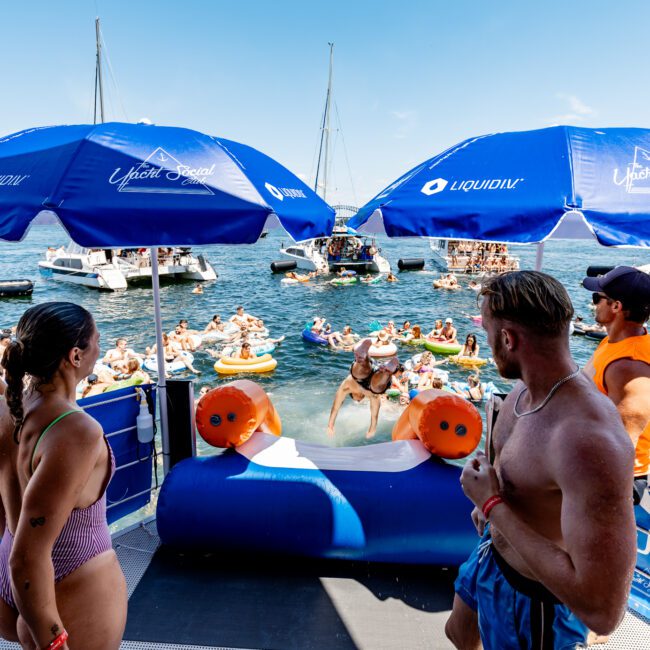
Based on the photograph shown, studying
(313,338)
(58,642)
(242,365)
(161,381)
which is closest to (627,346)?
(58,642)

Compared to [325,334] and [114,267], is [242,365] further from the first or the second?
[114,267]

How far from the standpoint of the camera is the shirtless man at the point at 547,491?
3.87 feet

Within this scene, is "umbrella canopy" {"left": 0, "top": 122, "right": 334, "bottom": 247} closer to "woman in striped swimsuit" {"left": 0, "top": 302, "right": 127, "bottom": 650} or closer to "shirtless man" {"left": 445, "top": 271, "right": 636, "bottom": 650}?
"woman in striped swimsuit" {"left": 0, "top": 302, "right": 127, "bottom": 650}

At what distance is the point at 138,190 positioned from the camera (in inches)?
110

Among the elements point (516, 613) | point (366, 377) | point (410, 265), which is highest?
point (410, 265)

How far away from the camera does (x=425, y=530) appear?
3.13 m

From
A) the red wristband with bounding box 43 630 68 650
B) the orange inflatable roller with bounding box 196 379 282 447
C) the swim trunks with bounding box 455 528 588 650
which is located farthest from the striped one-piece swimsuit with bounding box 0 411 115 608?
the orange inflatable roller with bounding box 196 379 282 447

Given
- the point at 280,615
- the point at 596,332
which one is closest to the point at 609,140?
the point at 280,615

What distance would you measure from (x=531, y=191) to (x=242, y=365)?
10.0 m

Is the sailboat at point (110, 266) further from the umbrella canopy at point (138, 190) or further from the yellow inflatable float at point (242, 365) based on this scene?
the umbrella canopy at point (138, 190)

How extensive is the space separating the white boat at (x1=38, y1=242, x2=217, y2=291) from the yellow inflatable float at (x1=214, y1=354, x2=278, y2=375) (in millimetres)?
15741

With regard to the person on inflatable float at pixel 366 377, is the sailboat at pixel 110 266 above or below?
above

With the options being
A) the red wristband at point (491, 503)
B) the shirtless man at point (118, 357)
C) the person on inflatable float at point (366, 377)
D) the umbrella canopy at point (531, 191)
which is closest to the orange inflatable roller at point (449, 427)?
the umbrella canopy at point (531, 191)

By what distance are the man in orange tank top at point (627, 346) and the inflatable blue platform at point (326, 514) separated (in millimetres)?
1170
